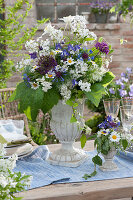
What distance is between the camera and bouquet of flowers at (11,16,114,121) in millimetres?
1154

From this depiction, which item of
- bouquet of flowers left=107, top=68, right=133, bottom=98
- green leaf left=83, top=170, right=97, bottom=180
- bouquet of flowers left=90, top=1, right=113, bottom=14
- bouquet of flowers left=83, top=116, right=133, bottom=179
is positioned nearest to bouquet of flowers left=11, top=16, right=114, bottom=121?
bouquet of flowers left=83, top=116, right=133, bottom=179

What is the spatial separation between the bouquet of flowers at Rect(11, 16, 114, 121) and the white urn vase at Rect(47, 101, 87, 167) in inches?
2.3

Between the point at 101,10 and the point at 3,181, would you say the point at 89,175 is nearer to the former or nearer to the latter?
the point at 3,181

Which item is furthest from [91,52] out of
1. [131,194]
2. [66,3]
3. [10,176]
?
[66,3]

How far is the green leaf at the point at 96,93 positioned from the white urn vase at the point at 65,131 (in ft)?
0.28

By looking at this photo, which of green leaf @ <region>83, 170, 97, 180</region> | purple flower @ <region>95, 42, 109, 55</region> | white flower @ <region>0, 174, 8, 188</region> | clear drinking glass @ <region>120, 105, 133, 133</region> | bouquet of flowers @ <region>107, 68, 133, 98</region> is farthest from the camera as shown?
bouquet of flowers @ <region>107, 68, 133, 98</region>

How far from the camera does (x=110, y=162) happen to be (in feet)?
3.95

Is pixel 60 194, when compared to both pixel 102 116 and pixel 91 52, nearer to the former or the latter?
pixel 91 52

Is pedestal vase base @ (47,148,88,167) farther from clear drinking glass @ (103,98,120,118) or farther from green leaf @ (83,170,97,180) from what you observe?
clear drinking glass @ (103,98,120,118)

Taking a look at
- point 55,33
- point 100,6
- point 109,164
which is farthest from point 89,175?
point 100,6

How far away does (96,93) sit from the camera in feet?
3.90

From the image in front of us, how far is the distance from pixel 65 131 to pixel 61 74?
23cm

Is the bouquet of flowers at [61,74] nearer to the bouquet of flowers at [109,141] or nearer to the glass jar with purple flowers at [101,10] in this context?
the bouquet of flowers at [109,141]

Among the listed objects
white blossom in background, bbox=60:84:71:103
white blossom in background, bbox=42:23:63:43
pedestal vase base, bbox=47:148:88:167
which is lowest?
pedestal vase base, bbox=47:148:88:167
